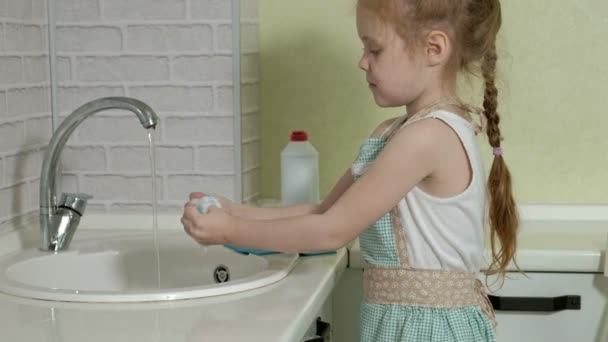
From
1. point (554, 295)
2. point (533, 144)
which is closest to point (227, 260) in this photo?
point (554, 295)

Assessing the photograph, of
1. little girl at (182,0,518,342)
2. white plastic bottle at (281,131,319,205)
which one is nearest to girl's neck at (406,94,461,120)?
little girl at (182,0,518,342)

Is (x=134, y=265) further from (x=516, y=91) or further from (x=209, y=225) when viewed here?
(x=516, y=91)

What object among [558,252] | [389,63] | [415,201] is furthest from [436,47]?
[558,252]

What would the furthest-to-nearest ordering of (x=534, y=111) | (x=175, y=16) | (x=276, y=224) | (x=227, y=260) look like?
(x=534, y=111), (x=175, y=16), (x=227, y=260), (x=276, y=224)

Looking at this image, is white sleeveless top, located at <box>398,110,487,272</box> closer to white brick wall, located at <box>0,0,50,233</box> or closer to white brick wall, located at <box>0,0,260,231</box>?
white brick wall, located at <box>0,0,260,231</box>

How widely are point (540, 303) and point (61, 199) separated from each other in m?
0.92

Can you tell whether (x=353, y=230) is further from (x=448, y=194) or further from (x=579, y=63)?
(x=579, y=63)

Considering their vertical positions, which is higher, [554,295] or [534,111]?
[534,111]

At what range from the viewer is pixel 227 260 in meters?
1.88

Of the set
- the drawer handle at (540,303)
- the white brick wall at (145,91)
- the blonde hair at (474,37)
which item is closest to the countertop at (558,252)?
the drawer handle at (540,303)

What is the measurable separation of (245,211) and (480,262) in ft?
1.36

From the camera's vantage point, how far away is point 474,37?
1603mm

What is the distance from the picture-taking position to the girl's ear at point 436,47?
5.11 ft

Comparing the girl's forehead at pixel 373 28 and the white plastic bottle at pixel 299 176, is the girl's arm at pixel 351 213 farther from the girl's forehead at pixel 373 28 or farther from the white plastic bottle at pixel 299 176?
the white plastic bottle at pixel 299 176
